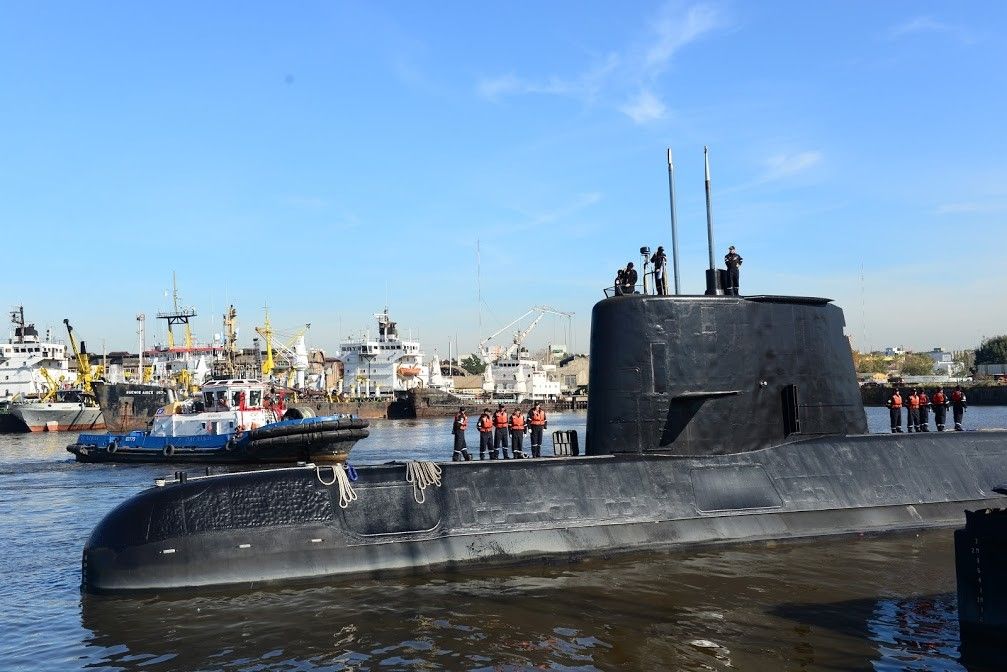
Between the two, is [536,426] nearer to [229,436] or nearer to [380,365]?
[229,436]

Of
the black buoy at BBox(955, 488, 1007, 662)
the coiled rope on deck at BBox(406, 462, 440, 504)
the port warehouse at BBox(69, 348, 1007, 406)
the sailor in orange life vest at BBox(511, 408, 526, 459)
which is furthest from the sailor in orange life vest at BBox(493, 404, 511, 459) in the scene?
the port warehouse at BBox(69, 348, 1007, 406)

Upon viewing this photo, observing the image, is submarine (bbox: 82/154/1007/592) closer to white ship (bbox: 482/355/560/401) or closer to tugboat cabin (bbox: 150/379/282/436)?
tugboat cabin (bbox: 150/379/282/436)

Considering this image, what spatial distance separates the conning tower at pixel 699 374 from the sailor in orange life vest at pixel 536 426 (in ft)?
7.78

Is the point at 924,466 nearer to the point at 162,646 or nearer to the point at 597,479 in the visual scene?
the point at 597,479

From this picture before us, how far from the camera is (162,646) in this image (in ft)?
29.1

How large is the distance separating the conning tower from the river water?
5.80 feet

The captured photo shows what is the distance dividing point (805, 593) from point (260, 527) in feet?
22.4

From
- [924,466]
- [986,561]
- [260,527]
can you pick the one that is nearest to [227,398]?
[260,527]

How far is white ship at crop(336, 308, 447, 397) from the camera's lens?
81.8 meters

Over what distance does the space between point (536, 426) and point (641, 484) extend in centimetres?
381

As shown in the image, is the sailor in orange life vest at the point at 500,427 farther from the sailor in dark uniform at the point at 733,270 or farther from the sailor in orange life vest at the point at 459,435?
the sailor in dark uniform at the point at 733,270

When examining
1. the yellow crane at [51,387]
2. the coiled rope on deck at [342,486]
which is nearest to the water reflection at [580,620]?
the coiled rope on deck at [342,486]

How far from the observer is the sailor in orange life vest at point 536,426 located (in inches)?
621

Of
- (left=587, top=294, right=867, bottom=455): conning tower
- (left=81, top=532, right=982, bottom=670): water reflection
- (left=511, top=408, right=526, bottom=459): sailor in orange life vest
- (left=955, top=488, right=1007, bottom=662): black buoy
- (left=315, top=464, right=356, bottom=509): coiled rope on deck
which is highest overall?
(left=587, top=294, right=867, bottom=455): conning tower
